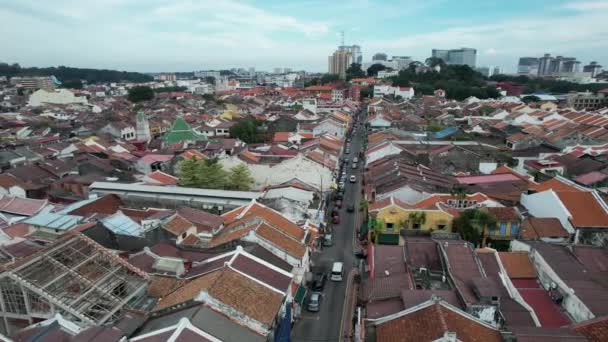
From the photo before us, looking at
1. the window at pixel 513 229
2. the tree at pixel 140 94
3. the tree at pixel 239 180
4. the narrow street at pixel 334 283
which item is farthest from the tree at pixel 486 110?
the tree at pixel 140 94

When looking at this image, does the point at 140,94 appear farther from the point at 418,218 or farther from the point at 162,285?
the point at 162,285

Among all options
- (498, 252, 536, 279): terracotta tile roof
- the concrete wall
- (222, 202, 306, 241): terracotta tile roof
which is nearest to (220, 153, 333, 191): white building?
(222, 202, 306, 241): terracotta tile roof

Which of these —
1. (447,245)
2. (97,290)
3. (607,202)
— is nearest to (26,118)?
(97,290)

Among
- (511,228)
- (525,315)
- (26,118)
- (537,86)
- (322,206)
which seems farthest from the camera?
(537,86)

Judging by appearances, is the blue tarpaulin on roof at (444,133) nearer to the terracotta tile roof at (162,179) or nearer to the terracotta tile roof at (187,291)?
the terracotta tile roof at (162,179)

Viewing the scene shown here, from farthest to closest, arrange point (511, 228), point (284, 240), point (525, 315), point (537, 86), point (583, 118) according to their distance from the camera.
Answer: point (537, 86)
point (583, 118)
point (511, 228)
point (284, 240)
point (525, 315)

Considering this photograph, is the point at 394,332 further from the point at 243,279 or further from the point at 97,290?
the point at 97,290
